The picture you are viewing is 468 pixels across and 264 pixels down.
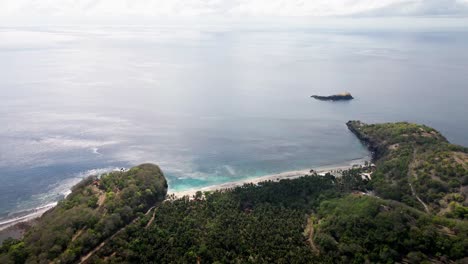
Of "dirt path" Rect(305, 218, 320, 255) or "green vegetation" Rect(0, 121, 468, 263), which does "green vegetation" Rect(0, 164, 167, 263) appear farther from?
"dirt path" Rect(305, 218, 320, 255)

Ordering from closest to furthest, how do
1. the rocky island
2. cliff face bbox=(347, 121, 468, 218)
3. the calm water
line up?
1. cliff face bbox=(347, 121, 468, 218)
2. the calm water
3. the rocky island

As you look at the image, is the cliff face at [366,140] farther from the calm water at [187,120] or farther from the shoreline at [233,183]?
the shoreline at [233,183]

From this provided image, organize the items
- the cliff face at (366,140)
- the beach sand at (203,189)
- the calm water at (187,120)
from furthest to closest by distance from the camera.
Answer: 1. the cliff face at (366,140)
2. the calm water at (187,120)
3. the beach sand at (203,189)

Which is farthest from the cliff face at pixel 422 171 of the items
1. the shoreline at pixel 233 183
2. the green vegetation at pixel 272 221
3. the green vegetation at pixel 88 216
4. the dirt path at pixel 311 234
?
the green vegetation at pixel 88 216

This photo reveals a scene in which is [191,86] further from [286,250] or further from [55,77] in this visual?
[286,250]

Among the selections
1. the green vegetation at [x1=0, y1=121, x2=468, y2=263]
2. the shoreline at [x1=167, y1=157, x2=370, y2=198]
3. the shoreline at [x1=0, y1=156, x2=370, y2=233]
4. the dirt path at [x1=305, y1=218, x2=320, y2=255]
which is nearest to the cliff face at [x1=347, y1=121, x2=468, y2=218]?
the green vegetation at [x1=0, y1=121, x2=468, y2=263]

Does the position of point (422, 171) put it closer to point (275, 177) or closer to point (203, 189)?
point (275, 177)
